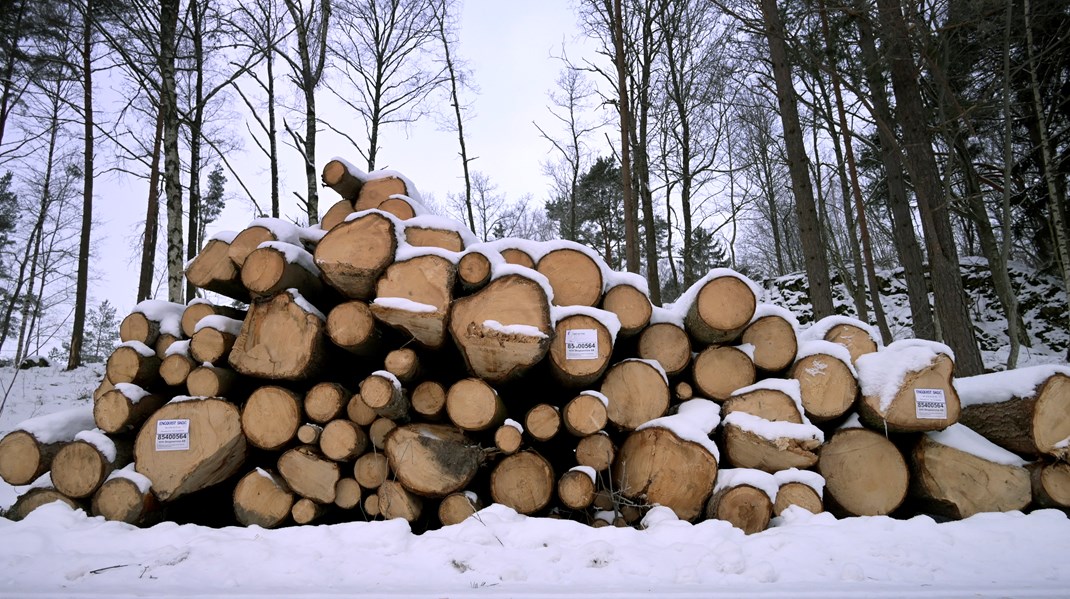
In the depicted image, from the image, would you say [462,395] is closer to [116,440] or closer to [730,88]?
[116,440]

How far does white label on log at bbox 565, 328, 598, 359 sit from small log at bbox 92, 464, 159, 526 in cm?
265

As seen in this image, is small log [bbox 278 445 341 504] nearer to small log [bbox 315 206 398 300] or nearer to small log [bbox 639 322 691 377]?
small log [bbox 315 206 398 300]

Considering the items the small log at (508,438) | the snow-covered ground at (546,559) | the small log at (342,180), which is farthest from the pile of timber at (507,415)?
the small log at (342,180)

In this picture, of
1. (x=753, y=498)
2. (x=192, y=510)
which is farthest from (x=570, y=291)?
(x=192, y=510)

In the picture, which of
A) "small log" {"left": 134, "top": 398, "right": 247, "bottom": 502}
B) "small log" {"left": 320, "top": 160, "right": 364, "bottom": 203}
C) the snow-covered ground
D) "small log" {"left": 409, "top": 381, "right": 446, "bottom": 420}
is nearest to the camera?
the snow-covered ground

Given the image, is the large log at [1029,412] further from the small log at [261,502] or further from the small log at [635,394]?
the small log at [261,502]

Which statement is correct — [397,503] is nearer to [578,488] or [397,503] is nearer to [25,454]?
[578,488]

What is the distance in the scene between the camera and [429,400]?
120 inches

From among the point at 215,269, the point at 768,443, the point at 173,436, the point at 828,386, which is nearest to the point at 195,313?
the point at 215,269

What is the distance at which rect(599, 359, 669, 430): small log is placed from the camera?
126 inches

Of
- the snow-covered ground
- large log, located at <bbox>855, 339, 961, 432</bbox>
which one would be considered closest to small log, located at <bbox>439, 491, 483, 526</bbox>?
the snow-covered ground

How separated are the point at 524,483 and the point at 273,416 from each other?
155cm

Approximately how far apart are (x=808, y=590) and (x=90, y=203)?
57.0 feet

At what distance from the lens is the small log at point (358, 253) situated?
9.91 ft
